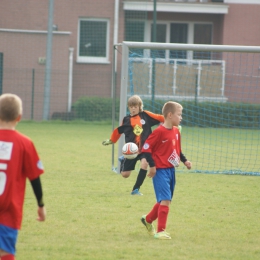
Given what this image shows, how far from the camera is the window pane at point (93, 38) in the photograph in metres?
25.2

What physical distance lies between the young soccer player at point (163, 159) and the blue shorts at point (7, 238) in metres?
2.14

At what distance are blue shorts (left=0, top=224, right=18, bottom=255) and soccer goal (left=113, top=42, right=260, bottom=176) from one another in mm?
6228

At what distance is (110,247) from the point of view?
5633 mm

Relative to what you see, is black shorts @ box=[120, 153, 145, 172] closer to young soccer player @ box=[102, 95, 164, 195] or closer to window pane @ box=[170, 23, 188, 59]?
young soccer player @ box=[102, 95, 164, 195]

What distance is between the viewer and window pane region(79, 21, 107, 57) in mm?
25188

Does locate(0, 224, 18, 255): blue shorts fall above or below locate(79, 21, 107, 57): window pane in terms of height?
below

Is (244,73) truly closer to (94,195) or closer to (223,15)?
(223,15)

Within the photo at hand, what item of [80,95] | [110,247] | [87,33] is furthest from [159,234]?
[87,33]

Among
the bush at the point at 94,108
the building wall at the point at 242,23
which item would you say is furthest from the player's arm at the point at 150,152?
the building wall at the point at 242,23

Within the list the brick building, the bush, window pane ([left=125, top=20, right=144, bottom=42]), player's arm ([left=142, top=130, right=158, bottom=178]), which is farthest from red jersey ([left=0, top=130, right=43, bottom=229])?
window pane ([left=125, top=20, right=144, bottom=42])

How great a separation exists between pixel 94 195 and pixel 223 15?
730 inches

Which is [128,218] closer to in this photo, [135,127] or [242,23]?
[135,127]

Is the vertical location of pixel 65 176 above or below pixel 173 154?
below

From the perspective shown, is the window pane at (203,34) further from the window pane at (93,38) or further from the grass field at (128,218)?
the grass field at (128,218)
